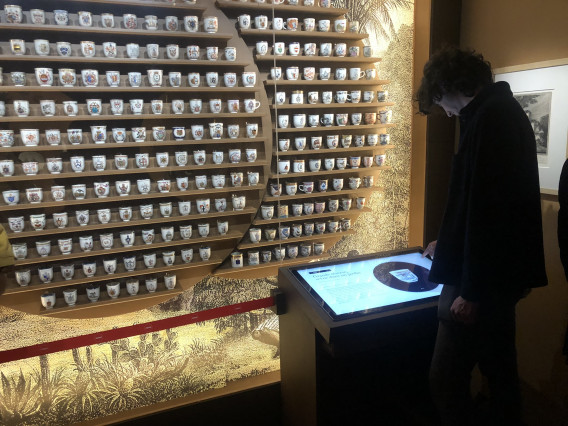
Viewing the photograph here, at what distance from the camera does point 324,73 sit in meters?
2.59

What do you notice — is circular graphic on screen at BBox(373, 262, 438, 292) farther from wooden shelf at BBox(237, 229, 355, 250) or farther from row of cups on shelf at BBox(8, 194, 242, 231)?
row of cups on shelf at BBox(8, 194, 242, 231)

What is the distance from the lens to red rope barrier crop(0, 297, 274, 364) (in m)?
2.14

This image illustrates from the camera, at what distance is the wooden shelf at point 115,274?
2.22 metres

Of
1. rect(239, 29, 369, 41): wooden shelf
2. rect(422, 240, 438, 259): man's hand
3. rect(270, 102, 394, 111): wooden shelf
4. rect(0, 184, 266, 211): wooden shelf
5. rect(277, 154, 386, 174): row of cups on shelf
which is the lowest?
rect(422, 240, 438, 259): man's hand

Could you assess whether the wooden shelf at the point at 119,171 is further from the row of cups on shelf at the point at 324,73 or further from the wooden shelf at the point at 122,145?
the row of cups on shelf at the point at 324,73

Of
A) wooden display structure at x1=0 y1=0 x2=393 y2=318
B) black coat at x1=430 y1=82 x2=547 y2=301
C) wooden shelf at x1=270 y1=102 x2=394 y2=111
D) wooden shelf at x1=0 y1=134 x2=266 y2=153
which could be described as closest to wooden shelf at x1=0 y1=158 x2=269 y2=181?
wooden display structure at x1=0 y1=0 x2=393 y2=318

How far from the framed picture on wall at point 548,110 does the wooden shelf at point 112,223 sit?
1471 millimetres

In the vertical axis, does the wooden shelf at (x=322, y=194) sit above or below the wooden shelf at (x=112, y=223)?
above

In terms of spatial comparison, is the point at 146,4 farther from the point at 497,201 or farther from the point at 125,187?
the point at 497,201

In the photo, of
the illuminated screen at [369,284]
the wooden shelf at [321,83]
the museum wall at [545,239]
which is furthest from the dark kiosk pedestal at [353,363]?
the wooden shelf at [321,83]

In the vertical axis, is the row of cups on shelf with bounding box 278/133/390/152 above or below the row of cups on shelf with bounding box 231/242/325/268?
above

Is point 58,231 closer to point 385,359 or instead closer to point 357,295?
point 357,295

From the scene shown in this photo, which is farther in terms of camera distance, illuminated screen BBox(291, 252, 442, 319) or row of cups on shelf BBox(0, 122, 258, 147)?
row of cups on shelf BBox(0, 122, 258, 147)

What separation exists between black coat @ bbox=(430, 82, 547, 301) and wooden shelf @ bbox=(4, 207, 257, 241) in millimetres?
1391
